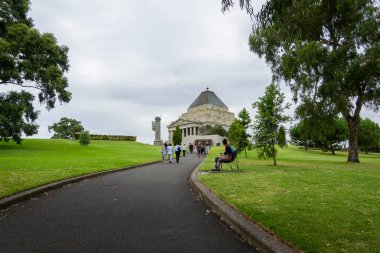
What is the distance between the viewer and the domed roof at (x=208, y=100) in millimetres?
121562

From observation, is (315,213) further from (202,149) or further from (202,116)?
(202,116)

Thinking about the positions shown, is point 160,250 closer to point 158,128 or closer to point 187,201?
point 187,201

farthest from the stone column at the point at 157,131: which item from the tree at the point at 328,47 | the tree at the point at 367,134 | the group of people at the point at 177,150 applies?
the tree at the point at 328,47

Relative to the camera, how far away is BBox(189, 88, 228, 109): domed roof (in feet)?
399

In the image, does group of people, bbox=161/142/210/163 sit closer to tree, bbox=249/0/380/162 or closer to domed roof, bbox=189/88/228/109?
tree, bbox=249/0/380/162

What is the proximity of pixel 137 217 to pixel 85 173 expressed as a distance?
7799 millimetres

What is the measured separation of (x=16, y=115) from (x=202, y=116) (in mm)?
88369

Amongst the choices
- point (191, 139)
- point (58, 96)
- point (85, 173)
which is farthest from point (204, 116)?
point (85, 173)

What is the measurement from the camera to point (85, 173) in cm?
1310

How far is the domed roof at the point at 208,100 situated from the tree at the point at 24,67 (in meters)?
88.1

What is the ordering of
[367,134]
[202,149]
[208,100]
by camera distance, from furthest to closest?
[208,100]
[367,134]
[202,149]

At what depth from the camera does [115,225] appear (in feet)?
17.8

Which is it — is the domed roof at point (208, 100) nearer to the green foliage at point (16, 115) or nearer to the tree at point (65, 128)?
the tree at point (65, 128)

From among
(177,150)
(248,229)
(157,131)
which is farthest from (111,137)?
(248,229)
